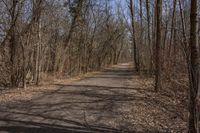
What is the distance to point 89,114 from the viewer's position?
32.1 feet

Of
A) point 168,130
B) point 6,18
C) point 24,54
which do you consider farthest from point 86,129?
point 6,18

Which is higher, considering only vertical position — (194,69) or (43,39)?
(43,39)

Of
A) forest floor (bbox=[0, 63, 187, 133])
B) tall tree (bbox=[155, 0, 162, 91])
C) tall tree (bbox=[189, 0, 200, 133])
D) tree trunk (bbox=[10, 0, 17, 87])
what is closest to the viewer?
tall tree (bbox=[189, 0, 200, 133])

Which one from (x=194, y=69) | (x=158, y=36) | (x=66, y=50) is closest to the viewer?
(x=194, y=69)

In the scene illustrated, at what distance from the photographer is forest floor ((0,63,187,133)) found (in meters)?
8.17

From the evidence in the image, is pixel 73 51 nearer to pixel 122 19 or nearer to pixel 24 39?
pixel 24 39

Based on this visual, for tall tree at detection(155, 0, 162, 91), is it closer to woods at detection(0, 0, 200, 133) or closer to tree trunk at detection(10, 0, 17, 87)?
woods at detection(0, 0, 200, 133)

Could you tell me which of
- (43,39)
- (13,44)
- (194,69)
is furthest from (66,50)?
(194,69)

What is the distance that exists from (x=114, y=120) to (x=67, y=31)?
20402 millimetres

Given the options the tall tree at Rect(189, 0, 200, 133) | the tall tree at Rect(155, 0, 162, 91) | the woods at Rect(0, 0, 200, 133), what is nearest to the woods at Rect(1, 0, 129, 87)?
the woods at Rect(0, 0, 200, 133)

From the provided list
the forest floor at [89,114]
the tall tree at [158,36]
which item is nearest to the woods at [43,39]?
the forest floor at [89,114]

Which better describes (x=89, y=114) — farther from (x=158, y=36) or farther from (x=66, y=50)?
(x=66, y=50)

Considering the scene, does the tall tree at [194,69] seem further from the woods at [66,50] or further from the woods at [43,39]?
the woods at [43,39]

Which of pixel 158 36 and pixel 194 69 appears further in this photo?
pixel 158 36
